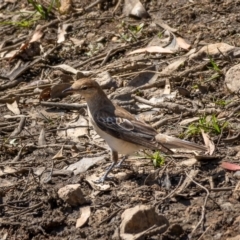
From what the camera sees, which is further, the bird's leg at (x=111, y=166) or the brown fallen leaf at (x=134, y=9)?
the brown fallen leaf at (x=134, y=9)

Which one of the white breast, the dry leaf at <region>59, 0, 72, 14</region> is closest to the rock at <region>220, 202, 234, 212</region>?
the white breast

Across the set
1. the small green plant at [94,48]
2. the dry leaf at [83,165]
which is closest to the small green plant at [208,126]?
the dry leaf at [83,165]

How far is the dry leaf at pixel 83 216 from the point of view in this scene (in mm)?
7633

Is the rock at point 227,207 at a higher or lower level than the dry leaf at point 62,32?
higher

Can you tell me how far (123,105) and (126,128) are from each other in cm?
132

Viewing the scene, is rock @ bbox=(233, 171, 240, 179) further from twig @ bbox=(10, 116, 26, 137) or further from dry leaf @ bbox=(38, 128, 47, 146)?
twig @ bbox=(10, 116, 26, 137)

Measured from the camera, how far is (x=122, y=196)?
8.05 metres

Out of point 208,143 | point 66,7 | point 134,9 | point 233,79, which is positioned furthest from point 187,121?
point 66,7

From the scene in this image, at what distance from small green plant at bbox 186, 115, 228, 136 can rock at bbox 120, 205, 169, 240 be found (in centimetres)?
213

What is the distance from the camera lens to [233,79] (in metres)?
9.75

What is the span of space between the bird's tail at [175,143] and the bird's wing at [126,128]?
0.27 ft

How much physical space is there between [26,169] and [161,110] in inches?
79.8

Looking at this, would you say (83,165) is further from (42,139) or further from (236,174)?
(236,174)

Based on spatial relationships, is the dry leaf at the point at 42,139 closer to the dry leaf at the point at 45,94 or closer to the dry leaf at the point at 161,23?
the dry leaf at the point at 45,94
